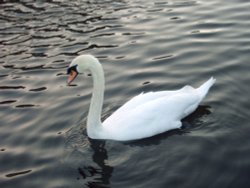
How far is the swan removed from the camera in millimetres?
8852

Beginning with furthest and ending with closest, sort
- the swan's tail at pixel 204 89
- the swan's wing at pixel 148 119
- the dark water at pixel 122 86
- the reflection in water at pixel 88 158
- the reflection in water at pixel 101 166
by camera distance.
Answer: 1. the swan's tail at pixel 204 89
2. the swan's wing at pixel 148 119
3. the dark water at pixel 122 86
4. the reflection in water at pixel 88 158
5. the reflection in water at pixel 101 166

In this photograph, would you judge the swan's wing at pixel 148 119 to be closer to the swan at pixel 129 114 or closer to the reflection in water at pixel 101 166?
the swan at pixel 129 114

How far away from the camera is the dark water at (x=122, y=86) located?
820 centimetres

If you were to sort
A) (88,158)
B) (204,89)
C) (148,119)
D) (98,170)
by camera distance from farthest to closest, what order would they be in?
(204,89) → (148,119) → (88,158) → (98,170)

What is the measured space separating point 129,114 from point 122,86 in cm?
215

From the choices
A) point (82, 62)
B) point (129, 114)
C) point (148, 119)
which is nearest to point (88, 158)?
point (129, 114)

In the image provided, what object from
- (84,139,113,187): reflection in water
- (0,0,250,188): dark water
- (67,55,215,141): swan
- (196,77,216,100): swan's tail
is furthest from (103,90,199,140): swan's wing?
(196,77,216,100): swan's tail

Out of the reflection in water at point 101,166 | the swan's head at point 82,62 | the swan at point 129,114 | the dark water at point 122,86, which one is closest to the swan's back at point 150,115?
the swan at point 129,114

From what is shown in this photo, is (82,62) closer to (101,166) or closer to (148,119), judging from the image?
(148,119)

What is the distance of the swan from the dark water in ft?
0.54

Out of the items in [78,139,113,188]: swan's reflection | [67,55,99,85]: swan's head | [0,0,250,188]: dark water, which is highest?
[67,55,99,85]: swan's head

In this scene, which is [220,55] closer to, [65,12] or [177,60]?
[177,60]

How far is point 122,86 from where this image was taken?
11195 mm

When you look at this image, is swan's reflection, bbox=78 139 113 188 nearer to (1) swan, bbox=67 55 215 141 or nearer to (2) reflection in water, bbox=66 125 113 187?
(2) reflection in water, bbox=66 125 113 187
